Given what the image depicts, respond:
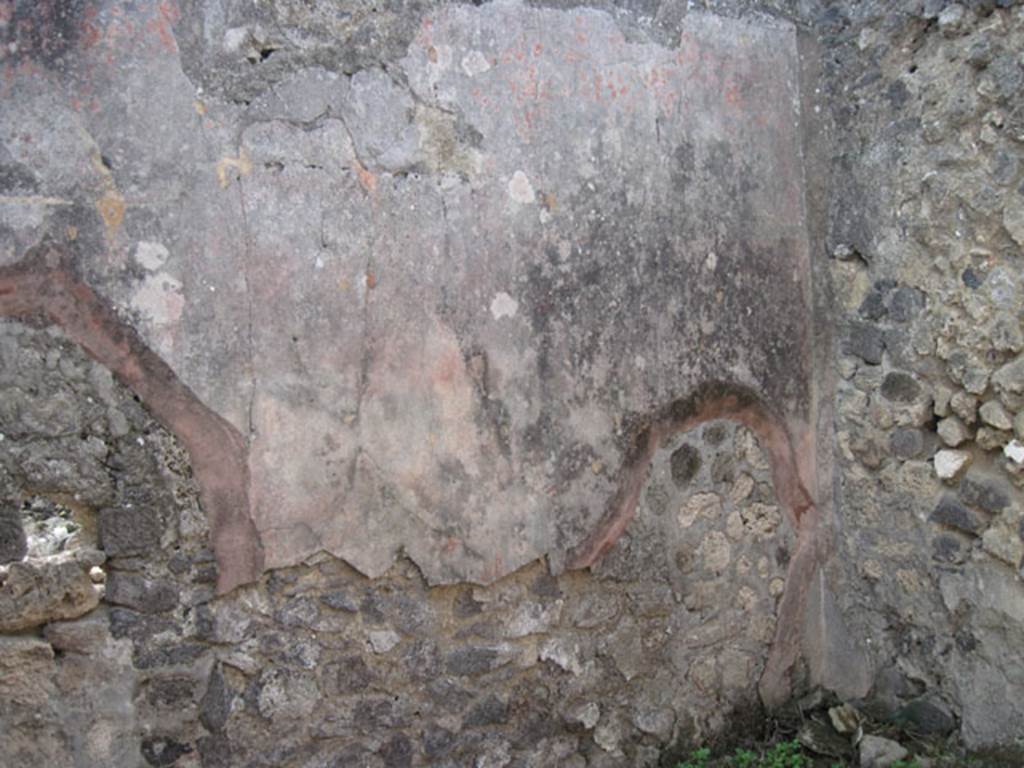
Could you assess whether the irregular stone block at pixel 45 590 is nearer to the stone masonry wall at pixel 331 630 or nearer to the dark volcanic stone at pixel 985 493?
the stone masonry wall at pixel 331 630

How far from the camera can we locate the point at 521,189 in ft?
8.86

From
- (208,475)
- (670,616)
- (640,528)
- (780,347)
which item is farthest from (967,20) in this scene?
(208,475)

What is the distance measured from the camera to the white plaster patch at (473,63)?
2.62 metres

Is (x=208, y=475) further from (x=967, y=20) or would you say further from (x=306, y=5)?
(x=967, y=20)

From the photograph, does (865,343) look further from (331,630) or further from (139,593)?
(139,593)

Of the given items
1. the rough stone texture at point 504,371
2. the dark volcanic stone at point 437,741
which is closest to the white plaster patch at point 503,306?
the rough stone texture at point 504,371

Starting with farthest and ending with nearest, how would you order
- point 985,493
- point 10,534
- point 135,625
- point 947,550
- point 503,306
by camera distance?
point 947,550 < point 985,493 < point 503,306 < point 135,625 < point 10,534

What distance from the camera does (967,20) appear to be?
2777 millimetres

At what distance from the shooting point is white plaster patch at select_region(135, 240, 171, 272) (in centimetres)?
230

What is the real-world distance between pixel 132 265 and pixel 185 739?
3.41 feet

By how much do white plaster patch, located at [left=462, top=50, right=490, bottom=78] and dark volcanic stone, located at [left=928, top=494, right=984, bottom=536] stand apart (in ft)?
5.38

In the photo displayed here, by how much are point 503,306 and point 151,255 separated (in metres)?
0.83

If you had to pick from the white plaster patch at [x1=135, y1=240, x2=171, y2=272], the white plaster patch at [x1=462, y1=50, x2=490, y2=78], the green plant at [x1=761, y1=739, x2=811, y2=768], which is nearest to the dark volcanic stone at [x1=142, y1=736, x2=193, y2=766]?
the white plaster patch at [x1=135, y1=240, x2=171, y2=272]

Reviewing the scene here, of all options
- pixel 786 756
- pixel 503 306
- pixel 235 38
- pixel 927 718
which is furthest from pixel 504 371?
pixel 927 718
